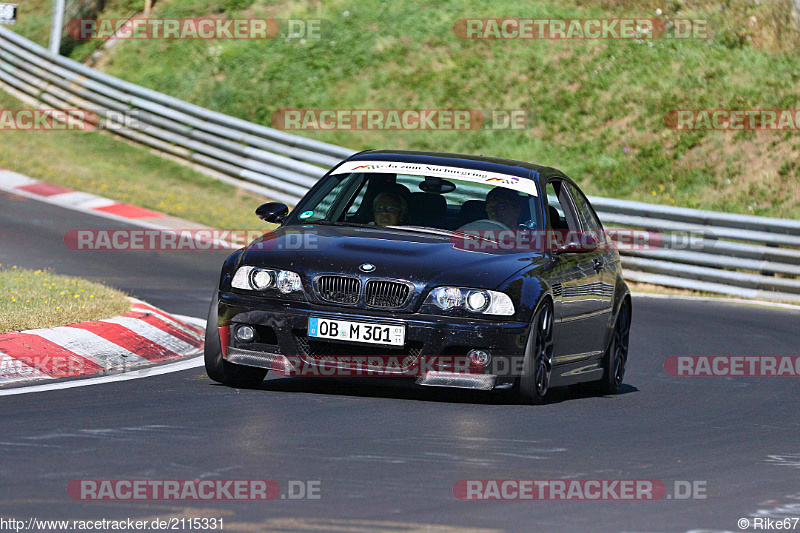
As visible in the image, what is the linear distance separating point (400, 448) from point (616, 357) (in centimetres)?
369

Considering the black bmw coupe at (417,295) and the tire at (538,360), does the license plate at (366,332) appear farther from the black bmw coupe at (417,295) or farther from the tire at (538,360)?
the tire at (538,360)

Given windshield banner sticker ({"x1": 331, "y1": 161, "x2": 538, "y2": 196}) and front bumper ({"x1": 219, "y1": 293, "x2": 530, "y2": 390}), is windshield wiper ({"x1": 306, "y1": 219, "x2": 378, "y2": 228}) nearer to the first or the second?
windshield banner sticker ({"x1": 331, "y1": 161, "x2": 538, "y2": 196})

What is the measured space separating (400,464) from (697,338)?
732 cm

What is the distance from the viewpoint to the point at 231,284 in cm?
841

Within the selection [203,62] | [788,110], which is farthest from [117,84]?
[788,110]

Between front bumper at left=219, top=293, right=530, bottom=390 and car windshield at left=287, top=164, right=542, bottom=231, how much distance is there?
1130mm

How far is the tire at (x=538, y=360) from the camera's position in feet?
27.3

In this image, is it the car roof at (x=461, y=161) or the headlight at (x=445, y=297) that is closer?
the headlight at (x=445, y=297)

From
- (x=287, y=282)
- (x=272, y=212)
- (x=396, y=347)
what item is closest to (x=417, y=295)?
(x=396, y=347)

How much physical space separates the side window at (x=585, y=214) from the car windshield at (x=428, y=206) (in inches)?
27.7

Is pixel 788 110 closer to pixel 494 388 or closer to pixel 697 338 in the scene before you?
pixel 697 338

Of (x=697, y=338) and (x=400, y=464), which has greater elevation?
(x=400, y=464)

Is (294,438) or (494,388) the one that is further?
(494,388)

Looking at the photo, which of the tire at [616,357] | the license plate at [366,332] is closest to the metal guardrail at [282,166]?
the tire at [616,357]
